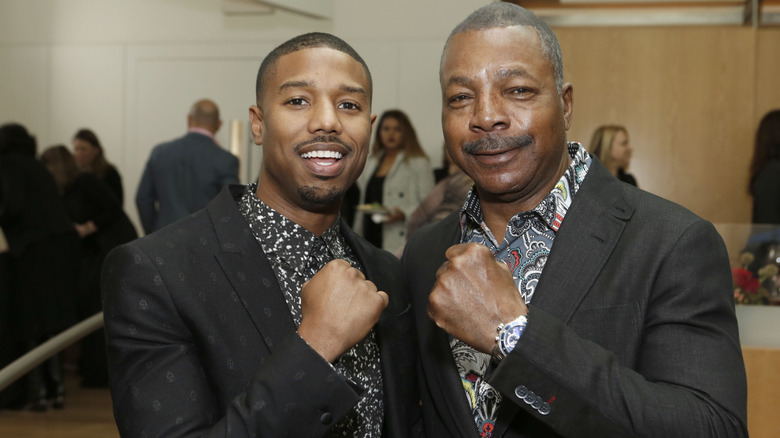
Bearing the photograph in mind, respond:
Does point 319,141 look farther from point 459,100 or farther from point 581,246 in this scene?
point 581,246

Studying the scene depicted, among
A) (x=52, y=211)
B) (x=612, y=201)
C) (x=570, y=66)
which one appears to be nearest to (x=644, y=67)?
(x=570, y=66)

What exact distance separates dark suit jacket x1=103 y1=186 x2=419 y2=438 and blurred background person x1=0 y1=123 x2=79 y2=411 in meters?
3.65

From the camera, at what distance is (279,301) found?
5.41 feet

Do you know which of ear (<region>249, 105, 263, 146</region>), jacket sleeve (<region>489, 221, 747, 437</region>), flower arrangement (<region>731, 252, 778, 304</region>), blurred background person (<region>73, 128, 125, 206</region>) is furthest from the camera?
blurred background person (<region>73, 128, 125, 206</region>)

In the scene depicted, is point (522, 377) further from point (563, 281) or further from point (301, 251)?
point (301, 251)

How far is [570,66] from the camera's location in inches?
224

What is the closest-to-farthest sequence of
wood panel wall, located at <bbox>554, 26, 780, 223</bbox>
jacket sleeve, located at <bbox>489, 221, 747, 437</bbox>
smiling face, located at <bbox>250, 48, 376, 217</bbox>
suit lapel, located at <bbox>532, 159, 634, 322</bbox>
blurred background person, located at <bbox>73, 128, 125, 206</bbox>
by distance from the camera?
jacket sleeve, located at <bbox>489, 221, 747, 437</bbox> → suit lapel, located at <bbox>532, 159, 634, 322</bbox> → smiling face, located at <bbox>250, 48, 376, 217</bbox> → wood panel wall, located at <bbox>554, 26, 780, 223</bbox> → blurred background person, located at <bbox>73, 128, 125, 206</bbox>

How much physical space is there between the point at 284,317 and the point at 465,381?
15.2 inches

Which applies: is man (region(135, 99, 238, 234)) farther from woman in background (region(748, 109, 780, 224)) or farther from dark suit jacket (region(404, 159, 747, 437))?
dark suit jacket (region(404, 159, 747, 437))

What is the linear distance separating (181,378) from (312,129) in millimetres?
564

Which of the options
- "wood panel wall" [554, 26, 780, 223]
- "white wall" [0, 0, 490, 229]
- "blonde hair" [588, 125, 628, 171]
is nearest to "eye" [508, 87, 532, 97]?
"blonde hair" [588, 125, 628, 171]

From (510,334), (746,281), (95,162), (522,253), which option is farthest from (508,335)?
(95,162)

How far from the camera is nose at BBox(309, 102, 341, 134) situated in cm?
171

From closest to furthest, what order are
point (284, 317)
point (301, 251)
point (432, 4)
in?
point (284, 317)
point (301, 251)
point (432, 4)
